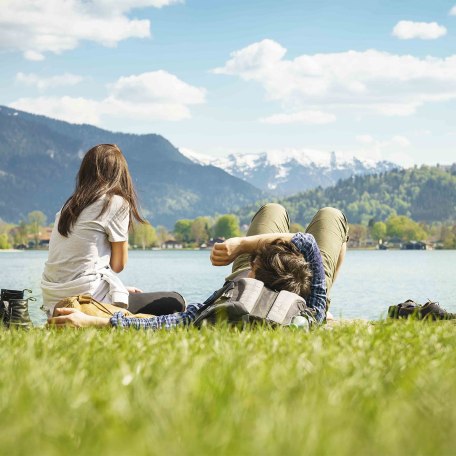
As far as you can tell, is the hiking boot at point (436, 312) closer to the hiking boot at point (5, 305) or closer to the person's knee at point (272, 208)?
the person's knee at point (272, 208)

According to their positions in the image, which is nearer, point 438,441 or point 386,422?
point 438,441

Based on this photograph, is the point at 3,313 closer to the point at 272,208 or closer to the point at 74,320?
the point at 74,320

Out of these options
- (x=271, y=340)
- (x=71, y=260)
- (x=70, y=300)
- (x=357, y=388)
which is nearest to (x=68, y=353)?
(x=271, y=340)

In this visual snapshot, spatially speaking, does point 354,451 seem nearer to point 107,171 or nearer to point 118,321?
point 118,321

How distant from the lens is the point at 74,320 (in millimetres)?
6570

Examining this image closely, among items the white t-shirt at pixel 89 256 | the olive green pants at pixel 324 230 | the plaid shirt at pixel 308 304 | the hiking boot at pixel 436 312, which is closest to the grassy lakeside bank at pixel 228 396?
the plaid shirt at pixel 308 304

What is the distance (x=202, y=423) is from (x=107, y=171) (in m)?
5.47

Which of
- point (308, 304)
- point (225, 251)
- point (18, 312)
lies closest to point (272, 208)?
point (225, 251)

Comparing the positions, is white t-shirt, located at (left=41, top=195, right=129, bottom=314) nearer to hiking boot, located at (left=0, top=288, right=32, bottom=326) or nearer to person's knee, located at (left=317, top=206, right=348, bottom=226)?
hiking boot, located at (left=0, top=288, right=32, bottom=326)

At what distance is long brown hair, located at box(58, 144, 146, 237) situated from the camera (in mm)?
7668

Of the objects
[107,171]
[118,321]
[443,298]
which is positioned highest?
[107,171]

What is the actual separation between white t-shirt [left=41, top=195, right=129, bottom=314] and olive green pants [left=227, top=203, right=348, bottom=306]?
1224 mm

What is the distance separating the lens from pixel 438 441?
2.23 meters

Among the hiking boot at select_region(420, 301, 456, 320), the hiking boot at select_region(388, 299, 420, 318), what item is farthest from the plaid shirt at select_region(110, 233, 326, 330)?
the hiking boot at select_region(388, 299, 420, 318)
